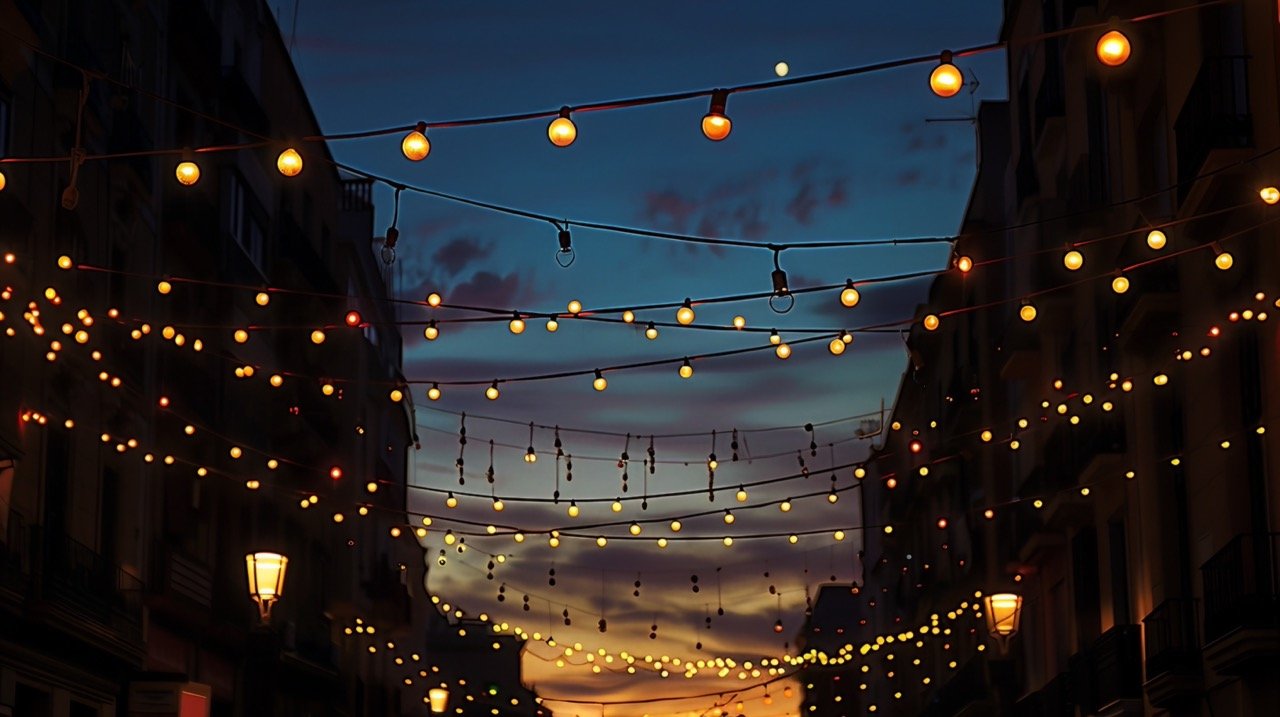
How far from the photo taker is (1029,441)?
28.2 m

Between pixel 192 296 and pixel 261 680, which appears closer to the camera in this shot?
pixel 192 296

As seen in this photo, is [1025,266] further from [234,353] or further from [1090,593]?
[234,353]

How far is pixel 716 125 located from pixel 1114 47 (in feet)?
7.10

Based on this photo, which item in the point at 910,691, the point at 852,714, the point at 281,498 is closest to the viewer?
the point at 281,498

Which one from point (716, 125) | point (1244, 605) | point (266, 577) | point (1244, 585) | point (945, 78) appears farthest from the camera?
point (266, 577)

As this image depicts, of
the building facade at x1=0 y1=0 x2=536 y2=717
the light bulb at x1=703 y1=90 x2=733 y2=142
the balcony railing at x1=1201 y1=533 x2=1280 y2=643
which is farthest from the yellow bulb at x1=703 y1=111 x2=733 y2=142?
the balcony railing at x1=1201 y1=533 x2=1280 y2=643

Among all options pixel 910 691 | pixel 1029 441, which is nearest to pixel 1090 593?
pixel 1029 441

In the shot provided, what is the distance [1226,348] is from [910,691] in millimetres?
35561

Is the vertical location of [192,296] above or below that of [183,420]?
above

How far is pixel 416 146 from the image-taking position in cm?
1062

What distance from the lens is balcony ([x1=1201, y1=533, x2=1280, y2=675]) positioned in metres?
15.1

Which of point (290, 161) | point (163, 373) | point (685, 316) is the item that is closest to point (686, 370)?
point (685, 316)

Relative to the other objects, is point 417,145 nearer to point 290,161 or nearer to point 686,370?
point 290,161

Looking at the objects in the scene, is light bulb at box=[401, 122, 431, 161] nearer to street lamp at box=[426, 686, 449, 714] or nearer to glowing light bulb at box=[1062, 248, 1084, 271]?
glowing light bulb at box=[1062, 248, 1084, 271]
